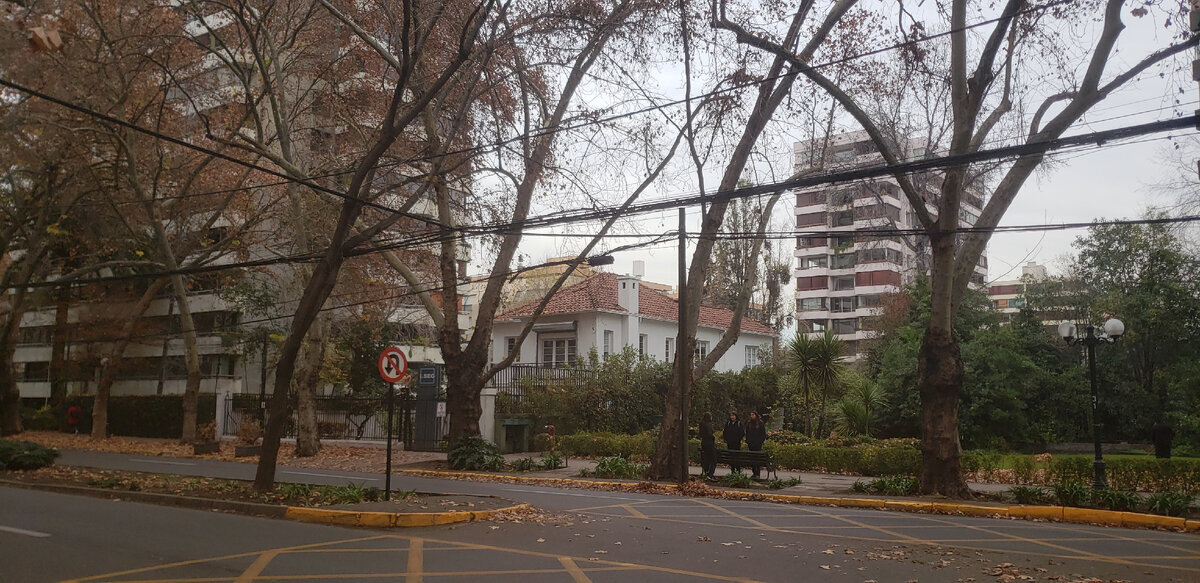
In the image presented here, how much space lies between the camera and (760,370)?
33.1 m

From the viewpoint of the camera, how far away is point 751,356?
141 ft

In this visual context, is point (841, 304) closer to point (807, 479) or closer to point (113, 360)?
point (807, 479)

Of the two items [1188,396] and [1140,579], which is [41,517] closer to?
[1140,579]

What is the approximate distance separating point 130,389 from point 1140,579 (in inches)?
1748

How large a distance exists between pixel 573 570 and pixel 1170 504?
10317mm

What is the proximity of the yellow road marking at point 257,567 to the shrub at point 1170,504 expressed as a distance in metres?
12.9

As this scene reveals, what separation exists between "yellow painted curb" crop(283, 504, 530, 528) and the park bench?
8.27 meters

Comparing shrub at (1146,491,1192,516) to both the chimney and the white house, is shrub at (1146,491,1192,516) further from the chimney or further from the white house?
the chimney

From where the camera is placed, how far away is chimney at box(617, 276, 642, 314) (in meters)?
35.3

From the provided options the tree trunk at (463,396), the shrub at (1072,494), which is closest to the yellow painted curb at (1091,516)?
the shrub at (1072,494)

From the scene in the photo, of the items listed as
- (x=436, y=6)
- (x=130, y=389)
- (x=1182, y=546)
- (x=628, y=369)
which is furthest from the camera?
(x=130, y=389)

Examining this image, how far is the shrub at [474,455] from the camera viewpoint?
854 inches

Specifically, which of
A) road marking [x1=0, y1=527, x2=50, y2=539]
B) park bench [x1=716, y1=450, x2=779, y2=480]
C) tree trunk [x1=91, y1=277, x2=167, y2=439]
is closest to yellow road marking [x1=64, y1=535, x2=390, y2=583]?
road marking [x1=0, y1=527, x2=50, y2=539]

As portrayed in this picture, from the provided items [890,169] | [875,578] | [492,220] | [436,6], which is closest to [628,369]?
[492,220]
